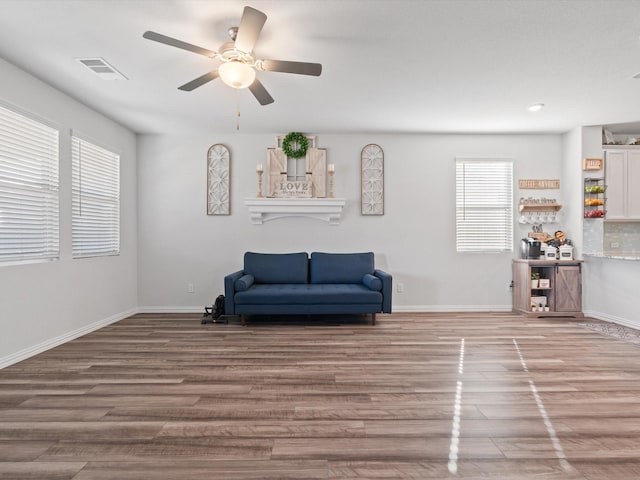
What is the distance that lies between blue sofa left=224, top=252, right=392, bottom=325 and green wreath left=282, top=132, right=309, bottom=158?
1530 millimetres

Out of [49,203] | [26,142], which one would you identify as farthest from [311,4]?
[49,203]

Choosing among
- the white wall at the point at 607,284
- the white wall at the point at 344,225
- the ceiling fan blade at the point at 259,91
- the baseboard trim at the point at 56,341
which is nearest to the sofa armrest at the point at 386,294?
the white wall at the point at 344,225

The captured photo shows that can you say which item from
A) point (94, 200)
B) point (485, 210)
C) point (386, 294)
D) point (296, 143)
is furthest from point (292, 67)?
point (485, 210)

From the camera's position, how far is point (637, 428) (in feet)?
7.11

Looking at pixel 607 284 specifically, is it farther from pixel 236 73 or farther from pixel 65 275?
pixel 65 275

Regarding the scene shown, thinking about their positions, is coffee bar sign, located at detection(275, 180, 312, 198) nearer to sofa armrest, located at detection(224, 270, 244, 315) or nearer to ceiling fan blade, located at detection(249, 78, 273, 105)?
sofa armrest, located at detection(224, 270, 244, 315)

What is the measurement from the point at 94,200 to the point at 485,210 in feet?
18.2

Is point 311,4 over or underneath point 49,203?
over

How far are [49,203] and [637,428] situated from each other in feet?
17.3

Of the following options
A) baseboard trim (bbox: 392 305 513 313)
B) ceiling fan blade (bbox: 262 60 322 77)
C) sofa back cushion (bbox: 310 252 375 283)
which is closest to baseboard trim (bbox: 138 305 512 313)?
baseboard trim (bbox: 392 305 513 313)

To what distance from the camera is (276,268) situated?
17.5 ft

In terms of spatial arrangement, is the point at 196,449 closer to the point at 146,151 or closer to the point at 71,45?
the point at 71,45

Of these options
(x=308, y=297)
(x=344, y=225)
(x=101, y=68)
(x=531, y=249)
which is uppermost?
(x=101, y=68)

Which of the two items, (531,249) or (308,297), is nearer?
(308,297)
